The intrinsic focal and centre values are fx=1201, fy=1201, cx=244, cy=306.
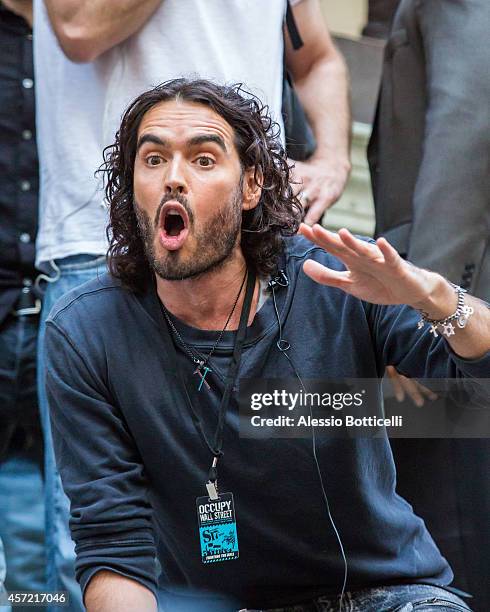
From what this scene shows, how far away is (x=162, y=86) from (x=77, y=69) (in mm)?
351

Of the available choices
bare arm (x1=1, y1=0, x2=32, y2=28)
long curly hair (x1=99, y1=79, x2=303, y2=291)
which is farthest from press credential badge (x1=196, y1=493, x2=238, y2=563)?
bare arm (x1=1, y1=0, x2=32, y2=28)

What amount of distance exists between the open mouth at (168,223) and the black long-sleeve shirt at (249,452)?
22 centimetres

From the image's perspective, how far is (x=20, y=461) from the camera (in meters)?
3.47

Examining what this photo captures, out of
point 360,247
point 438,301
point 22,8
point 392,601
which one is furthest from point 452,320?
point 22,8

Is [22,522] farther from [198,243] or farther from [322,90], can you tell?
[322,90]

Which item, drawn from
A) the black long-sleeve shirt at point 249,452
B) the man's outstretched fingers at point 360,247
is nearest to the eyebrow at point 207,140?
→ the black long-sleeve shirt at point 249,452

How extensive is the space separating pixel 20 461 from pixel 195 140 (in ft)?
3.63

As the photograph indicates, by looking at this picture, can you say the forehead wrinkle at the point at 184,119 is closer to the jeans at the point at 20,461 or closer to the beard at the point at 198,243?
the beard at the point at 198,243

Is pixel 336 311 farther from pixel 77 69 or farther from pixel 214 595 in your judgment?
pixel 77 69

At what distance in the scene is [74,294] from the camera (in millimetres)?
3082

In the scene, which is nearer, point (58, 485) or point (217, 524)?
point (217, 524)

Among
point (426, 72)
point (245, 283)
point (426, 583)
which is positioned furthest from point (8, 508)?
point (426, 72)

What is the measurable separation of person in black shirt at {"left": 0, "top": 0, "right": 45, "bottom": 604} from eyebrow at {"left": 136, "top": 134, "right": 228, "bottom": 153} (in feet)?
1.85

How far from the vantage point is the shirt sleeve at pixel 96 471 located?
2787 millimetres
